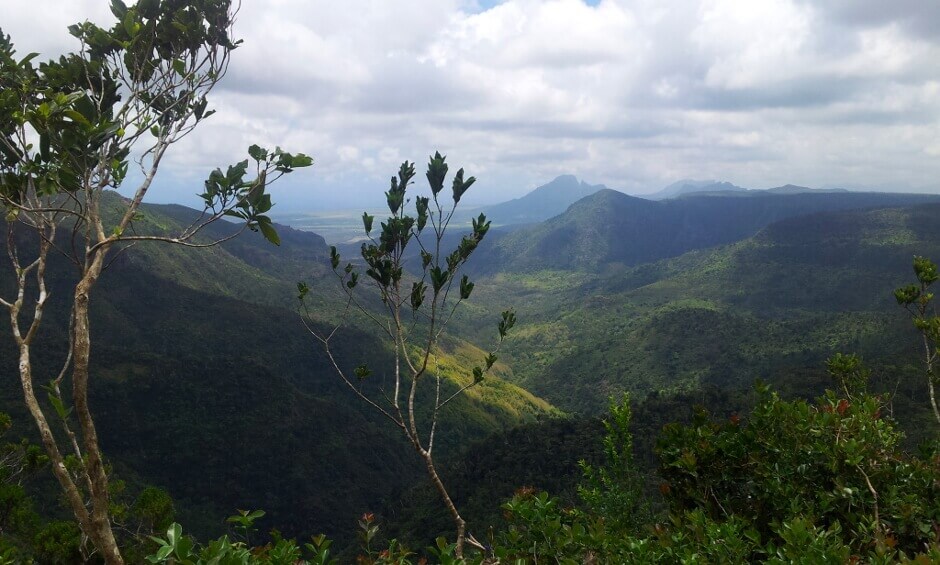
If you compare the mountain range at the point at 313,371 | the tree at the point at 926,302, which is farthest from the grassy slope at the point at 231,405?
the tree at the point at 926,302

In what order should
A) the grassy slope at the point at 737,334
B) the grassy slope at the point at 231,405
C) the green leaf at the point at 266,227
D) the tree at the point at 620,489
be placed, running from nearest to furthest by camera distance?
the green leaf at the point at 266,227 < the tree at the point at 620,489 < the grassy slope at the point at 231,405 < the grassy slope at the point at 737,334

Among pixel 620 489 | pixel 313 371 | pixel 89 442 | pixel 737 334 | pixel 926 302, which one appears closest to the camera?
pixel 89 442

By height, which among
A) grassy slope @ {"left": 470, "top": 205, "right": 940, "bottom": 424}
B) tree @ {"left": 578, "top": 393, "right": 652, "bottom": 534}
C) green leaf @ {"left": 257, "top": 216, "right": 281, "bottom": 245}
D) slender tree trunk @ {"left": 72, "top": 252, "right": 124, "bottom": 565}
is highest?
green leaf @ {"left": 257, "top": 216, "right": 281, "bottom": 245}

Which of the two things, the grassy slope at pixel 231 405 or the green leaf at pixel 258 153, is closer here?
Answer: the green leaf at pixel 258 153

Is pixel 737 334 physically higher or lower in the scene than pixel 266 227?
lower

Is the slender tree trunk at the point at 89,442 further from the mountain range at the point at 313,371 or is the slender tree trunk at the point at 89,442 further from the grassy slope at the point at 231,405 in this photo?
the grassy slope at the point at 231,405

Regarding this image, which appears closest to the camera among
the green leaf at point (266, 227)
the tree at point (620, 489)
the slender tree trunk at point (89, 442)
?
the slender tree trunk at point (89, 442)

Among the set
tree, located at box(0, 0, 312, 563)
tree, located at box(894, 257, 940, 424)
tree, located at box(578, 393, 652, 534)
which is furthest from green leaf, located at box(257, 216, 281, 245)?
tree, located at box(894, 257, 940, 424)

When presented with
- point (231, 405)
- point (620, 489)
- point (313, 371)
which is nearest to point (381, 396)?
point (231, 405)

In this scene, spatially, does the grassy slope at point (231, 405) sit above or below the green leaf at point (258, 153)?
below

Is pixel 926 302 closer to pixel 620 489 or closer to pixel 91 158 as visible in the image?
pixel 620 489

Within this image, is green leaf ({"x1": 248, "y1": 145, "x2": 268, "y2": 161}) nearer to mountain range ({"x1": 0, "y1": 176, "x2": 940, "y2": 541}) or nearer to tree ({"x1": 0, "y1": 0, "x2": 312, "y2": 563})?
tree ({"x1": 0, "y1": 0, "x2": 312, "y2": 563})

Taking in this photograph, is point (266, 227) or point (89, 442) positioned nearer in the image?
point (89, 442)

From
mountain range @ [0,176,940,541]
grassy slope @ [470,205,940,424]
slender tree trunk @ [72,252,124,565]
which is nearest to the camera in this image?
slender tree trunk @ [72,252,124,565]
